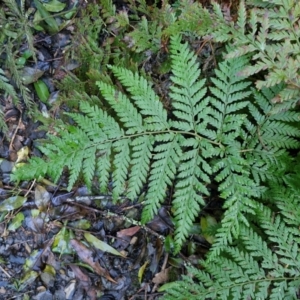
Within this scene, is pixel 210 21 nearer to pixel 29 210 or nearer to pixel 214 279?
pixel 214 279

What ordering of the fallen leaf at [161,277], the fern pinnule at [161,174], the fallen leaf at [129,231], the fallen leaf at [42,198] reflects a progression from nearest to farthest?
the fern pinnule at [161,174] → the fallen leaf at [161,277] → the fallen leaf at [129,231] → the fallen leaf at [42,198]

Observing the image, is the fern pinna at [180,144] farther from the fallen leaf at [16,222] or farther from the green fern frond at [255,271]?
the fallen leaf at [16,222]

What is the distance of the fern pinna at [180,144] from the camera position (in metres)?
2.41

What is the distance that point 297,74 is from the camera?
229 cm

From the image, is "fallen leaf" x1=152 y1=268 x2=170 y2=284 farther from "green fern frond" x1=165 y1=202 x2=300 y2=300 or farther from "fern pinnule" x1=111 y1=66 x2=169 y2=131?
"fern pinnule" x1=111 y1=66 x2=169 y2=131

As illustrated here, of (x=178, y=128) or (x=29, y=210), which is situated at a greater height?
(x=178, y=128)

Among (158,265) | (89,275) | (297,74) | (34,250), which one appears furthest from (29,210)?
(297,74)

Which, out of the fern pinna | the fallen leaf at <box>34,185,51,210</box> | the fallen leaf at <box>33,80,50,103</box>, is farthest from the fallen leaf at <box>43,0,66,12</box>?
the fallen leaf at <box>34,185,51,210</box>

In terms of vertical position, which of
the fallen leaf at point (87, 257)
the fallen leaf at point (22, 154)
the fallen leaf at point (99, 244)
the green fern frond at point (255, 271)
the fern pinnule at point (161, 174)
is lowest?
the fallen leaf at point (87, 257)

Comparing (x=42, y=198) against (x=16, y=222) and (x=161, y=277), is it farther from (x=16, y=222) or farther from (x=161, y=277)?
(x=161, y=277)

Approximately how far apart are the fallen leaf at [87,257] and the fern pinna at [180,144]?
2.93 feet

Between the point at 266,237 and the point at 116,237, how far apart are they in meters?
1.07

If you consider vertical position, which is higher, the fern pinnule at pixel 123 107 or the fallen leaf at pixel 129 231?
the fern pinnule at pixel 123 107

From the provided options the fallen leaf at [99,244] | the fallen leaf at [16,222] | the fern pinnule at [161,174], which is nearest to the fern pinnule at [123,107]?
the fern pinnule at [161,174]
